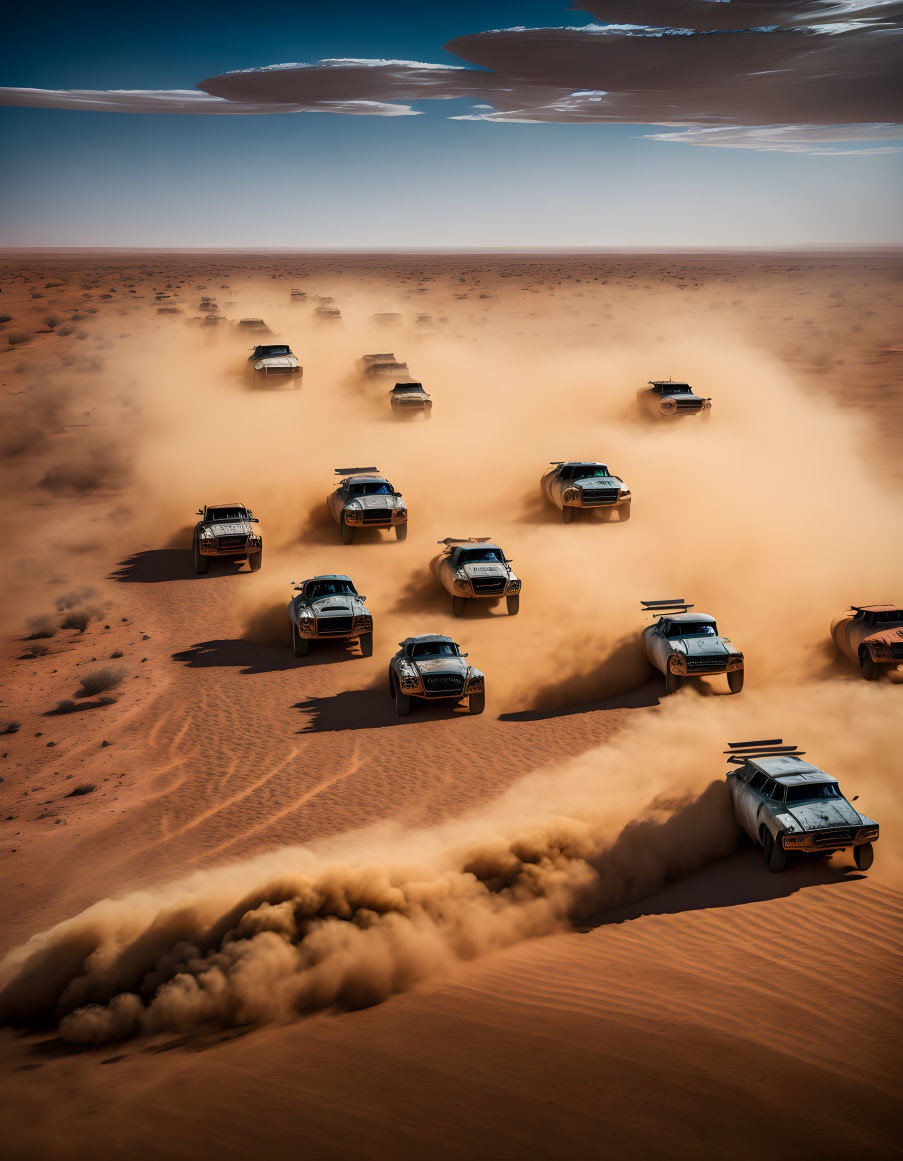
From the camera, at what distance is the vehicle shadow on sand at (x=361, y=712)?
14.9 m

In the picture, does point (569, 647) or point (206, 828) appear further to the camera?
point (569, 647)

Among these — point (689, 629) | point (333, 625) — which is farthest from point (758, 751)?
point (333, 625)

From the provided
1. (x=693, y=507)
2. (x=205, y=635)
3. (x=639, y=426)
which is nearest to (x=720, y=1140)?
(x=205, y=635)

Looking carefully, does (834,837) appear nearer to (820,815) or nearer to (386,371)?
(820,815)

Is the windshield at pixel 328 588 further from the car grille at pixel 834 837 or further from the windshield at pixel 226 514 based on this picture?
the car grille at pixel 834 837

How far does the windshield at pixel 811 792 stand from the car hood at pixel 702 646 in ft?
15.7

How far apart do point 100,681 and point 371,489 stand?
1030 centimetres

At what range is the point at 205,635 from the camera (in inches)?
748

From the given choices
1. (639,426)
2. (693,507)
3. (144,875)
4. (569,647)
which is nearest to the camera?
(144,875)

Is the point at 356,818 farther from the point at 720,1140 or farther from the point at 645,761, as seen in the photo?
the point at 720,1140

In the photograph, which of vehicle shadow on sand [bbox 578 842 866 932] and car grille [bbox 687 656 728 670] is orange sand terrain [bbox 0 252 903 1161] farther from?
car grille [bbox 687 656 728 670]

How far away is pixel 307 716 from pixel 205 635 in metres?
4.81

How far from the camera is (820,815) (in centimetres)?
1031

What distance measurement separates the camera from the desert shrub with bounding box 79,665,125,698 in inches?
635
